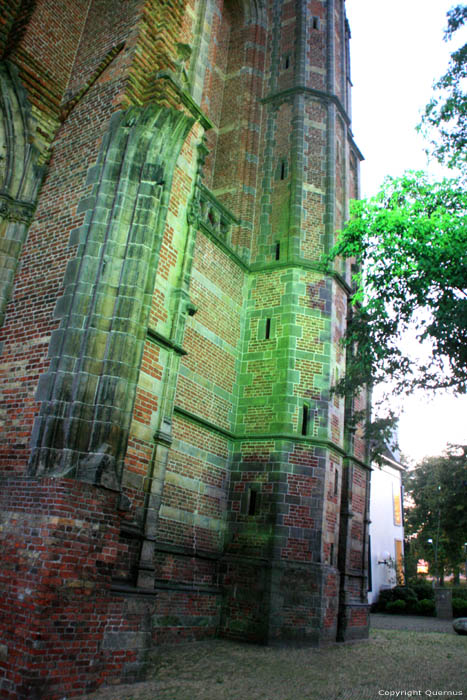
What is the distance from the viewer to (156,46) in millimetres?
9430

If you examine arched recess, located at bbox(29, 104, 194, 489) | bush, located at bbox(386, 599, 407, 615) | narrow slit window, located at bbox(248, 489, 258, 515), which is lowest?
Answer: bush, located at bbox(386, 599, 407, 615)

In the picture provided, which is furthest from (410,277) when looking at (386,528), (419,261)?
(386,528)

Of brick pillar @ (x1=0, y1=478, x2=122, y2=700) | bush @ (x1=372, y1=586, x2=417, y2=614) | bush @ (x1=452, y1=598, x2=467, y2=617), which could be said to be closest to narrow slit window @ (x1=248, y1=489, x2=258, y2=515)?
brick pillar @ (x1=0, y1=478, x2=122, y2=700)

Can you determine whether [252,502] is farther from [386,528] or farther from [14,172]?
[386,528]

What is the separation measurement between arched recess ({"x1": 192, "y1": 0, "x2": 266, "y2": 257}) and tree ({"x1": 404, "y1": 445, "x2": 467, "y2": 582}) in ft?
70.7

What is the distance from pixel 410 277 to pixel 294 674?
8.44 meters

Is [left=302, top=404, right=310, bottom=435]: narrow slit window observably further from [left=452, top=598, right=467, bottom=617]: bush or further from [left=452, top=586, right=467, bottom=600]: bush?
[left=452, top=586, right=467, bottom=600]: bush

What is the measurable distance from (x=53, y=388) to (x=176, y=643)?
235 inches

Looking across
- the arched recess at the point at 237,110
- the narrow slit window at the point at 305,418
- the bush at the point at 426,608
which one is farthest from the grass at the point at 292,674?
the bush at the point at 426,608

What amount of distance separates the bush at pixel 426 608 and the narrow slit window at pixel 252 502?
58.1 ft

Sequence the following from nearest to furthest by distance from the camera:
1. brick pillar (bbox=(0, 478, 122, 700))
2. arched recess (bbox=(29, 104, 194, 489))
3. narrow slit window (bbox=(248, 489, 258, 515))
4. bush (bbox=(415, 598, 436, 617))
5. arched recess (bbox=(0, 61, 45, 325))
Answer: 1. brick pillar (bbox=(0, 478, 122, 700))
2. arched recess (bbox=(29, 104, 194, 489))
3. arched recess (bbox=(0, 61, 45, 325))
4. narrow slit window (bbox=(248, 489, 258, 515))
5. bush (bbox=(415, 598, 436, 617))

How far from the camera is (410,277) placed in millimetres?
12328

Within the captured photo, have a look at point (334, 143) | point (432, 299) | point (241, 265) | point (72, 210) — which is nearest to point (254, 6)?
point (334, 143)

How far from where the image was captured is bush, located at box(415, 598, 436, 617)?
82.4ft
